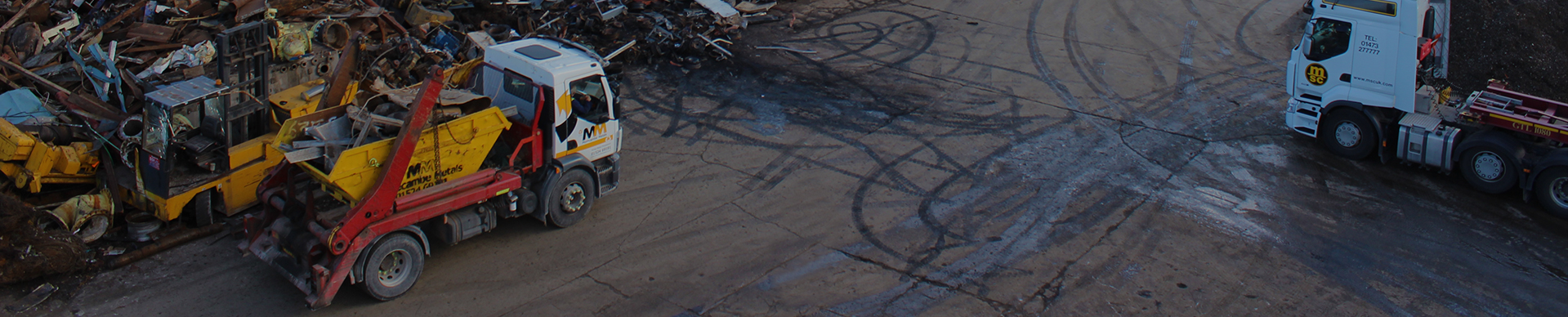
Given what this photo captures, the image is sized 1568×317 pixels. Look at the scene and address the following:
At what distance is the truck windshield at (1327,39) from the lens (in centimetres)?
1411

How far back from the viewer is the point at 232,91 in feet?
36.1

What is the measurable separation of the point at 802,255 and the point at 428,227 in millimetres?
4094

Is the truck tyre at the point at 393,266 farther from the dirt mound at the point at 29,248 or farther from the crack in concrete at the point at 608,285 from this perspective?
the dirt mound at the point at 29,248

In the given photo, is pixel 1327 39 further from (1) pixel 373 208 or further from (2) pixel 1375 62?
(1) pixel 373 208

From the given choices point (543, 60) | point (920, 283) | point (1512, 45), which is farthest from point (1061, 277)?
point (1512, 45)

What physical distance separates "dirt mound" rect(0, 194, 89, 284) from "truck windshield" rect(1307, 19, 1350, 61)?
1604cm

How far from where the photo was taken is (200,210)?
10.8 m

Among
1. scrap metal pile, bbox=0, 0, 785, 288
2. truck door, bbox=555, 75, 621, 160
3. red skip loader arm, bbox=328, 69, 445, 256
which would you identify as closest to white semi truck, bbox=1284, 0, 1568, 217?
truck door, bbox=555, 75, 621, 160

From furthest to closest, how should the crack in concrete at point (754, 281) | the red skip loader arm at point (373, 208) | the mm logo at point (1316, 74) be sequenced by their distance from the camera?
the mm logo at point (1316, 74), the crack in concrete at point (754, 281), the red skip loader arm at point (373, 208)

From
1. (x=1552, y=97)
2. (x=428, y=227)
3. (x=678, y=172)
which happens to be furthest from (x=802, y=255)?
(x=1552, y=97)

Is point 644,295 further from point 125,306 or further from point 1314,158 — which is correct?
point 1314,158

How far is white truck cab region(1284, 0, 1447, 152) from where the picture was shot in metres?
13.4

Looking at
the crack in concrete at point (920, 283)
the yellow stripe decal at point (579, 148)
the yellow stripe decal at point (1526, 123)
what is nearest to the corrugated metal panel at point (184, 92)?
the yellow stripe decal at point (579, 148)

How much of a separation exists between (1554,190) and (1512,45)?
6216mm
